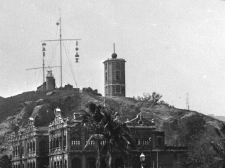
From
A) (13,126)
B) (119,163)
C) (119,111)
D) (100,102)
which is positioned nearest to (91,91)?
(100,102)

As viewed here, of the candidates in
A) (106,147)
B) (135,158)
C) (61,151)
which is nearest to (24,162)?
(61,151)

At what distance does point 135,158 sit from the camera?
305 feet

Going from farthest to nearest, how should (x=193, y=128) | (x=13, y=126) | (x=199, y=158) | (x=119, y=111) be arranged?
1. (x=119, y=111)
2. (x=13, y=126)
3. (x=193, y=128)
4. (x=199, y=158)

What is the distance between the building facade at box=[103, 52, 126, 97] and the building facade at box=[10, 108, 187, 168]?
3274 cm

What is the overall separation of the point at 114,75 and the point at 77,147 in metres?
44.3

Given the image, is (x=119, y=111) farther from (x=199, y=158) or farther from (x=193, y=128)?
(x=199, y=158)

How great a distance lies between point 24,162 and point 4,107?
43076 mm

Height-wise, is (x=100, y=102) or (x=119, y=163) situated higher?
(x=100, y=102)

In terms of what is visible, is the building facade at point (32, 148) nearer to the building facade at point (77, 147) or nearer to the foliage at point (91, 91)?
the building facade at point (77, 147)

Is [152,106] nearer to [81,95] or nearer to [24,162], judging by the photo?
[81,95]

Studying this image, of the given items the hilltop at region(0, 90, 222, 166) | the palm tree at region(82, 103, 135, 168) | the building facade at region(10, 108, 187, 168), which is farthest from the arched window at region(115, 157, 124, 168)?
the hilltop at region(0, 90, 222, 166)

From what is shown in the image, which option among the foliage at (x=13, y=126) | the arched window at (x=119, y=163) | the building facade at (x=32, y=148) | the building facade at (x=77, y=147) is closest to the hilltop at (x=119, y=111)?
the foliage at (x=13, y=126)

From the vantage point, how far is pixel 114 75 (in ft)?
430

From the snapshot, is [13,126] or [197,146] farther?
[13,126]
